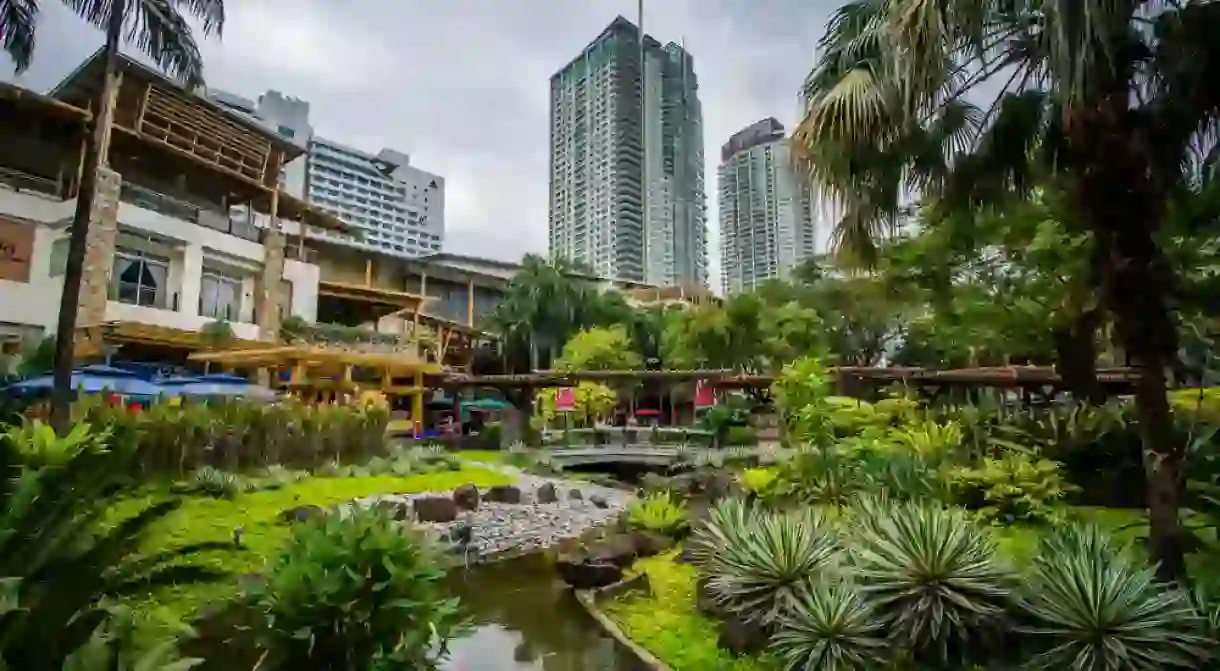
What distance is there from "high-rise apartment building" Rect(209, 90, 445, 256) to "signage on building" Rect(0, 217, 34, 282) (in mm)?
29897

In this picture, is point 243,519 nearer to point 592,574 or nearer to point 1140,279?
point 592,574

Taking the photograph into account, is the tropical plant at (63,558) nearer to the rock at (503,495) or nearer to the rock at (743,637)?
the rock at (743,637)

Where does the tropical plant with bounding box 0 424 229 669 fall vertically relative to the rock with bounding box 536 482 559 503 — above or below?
above

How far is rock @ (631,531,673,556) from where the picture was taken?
10.5 meters

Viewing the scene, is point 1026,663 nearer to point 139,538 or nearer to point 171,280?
point 139,538

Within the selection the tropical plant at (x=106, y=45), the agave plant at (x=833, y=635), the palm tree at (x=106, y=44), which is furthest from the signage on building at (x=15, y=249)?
the agave plant at (x=833, y=635)

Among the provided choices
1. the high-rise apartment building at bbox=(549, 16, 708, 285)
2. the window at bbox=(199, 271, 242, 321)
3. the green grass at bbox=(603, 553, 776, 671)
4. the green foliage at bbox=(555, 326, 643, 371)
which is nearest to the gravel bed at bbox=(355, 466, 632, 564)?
the green grass at bbox=(603, 553, 776, 671)

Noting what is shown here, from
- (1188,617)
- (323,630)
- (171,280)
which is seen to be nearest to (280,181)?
(171,280)

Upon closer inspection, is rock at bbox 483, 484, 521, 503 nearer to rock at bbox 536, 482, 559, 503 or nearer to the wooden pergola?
rock at bbox 536, 482, 559, 503

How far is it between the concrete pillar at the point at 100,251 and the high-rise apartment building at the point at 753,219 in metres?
23.9

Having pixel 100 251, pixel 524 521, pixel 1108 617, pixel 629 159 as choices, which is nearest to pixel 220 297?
pixel 100 251

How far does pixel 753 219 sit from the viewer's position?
36125 mm

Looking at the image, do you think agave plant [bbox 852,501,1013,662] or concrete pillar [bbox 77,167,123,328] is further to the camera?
concrete pillar [bbox 77,167,123,328]

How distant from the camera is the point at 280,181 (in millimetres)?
27469
